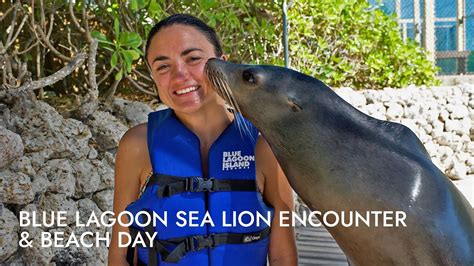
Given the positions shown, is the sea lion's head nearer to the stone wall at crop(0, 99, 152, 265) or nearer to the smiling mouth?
the smiling mouth

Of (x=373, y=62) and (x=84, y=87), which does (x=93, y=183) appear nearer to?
(x=84, y=87)

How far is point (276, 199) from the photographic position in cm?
206

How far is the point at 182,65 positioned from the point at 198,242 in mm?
489

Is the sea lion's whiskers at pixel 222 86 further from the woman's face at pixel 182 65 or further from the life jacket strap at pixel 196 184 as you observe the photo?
the life jacket strap at pixel 196 184

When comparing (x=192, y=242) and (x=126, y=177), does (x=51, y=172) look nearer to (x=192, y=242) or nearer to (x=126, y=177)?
(x=126, y=177)

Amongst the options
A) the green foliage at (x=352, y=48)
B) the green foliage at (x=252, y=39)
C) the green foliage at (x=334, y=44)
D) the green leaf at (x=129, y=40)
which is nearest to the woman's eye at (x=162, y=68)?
the green foliage at (x=252, y=39)

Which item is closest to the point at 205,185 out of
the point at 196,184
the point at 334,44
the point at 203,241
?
the point at 196,184

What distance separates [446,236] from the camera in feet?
5.44

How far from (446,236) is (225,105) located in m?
0.75

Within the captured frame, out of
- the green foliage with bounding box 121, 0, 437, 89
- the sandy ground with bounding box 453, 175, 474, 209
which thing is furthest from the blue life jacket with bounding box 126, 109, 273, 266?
the sandy ground with bounding box 453, 175, 474, 209

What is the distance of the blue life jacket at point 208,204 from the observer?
201cm

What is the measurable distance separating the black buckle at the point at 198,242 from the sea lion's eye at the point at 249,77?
0.46 metres

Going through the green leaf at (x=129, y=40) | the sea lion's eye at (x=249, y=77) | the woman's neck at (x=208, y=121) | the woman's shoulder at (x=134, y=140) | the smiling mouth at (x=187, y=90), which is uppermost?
the green leaf at (x=129, y=40)

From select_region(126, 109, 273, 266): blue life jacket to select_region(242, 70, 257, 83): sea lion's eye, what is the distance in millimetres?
214
